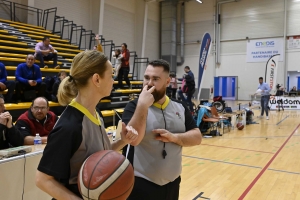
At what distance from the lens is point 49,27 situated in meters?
12.5

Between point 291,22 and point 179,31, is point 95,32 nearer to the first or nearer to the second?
point 179,31

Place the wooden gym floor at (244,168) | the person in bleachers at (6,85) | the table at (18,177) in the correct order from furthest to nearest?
the person in bleachers at (6,85) → the wooden gym floor at (244,168) → the table at (18,177)

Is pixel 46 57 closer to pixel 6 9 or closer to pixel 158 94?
pixel 6 9

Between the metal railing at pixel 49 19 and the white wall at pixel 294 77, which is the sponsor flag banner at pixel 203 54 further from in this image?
the white wall at pixel 294 77

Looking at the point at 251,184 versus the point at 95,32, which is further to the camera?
the point at 95,32

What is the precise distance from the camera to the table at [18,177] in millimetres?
2375

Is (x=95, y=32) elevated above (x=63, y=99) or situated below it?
above

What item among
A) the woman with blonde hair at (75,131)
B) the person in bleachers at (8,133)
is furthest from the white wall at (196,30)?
the woman with blonde hair at (75,131)

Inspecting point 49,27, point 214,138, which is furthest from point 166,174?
point 49,27

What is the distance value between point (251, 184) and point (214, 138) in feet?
11.2

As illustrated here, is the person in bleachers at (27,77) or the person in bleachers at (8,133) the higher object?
the person in bleachers at (27,77)

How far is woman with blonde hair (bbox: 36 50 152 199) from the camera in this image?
1.00 metres

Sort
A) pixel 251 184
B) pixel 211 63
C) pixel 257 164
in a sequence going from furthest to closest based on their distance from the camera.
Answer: pixel 211 63 < pixel 257 164 < pixel 251 184

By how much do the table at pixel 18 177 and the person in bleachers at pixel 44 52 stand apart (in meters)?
5.69
